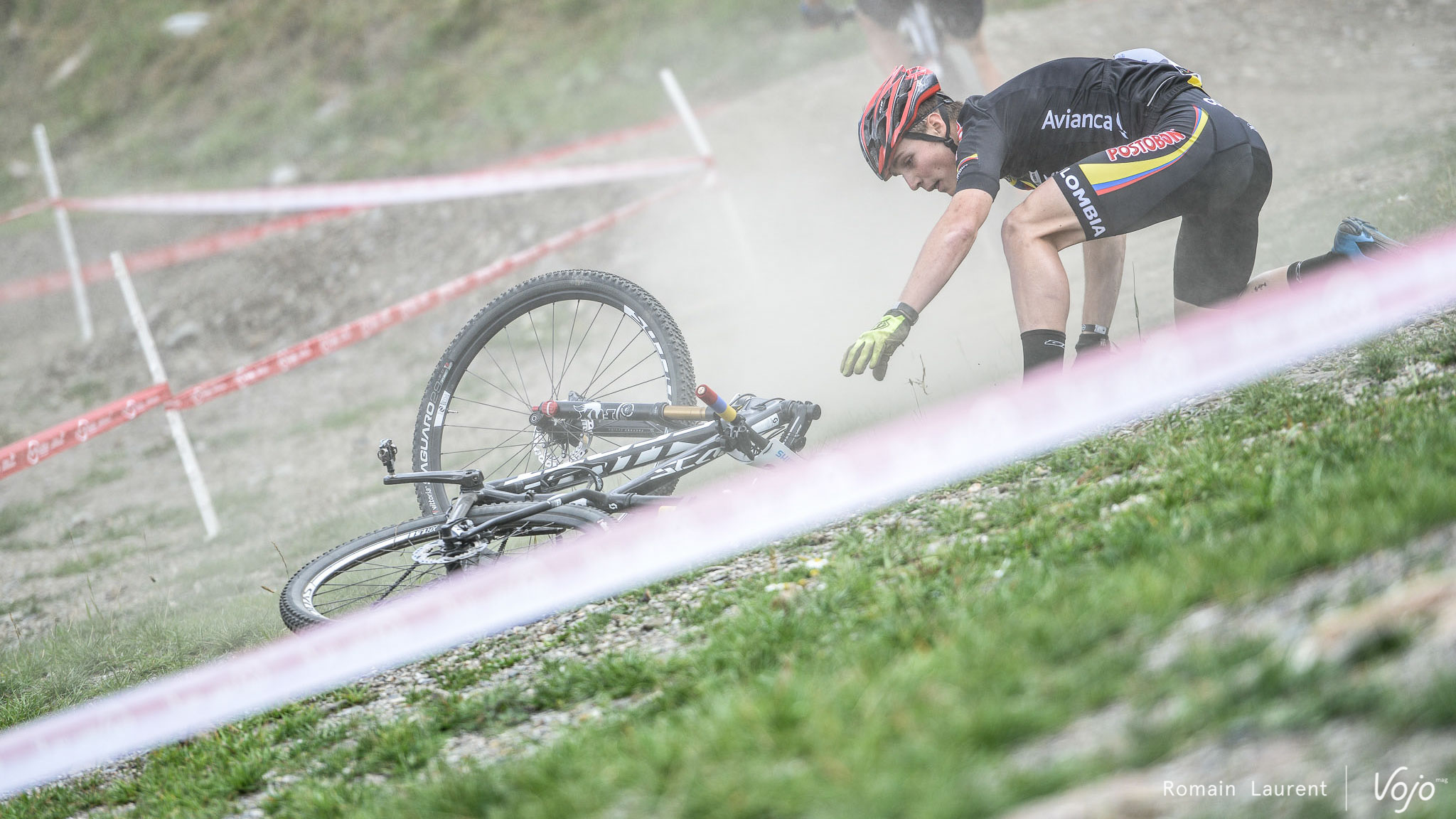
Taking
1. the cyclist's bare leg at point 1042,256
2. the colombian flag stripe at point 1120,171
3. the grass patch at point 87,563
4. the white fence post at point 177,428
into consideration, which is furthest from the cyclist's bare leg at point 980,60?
the grass patch at point 87,563

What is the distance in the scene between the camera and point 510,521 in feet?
12.1

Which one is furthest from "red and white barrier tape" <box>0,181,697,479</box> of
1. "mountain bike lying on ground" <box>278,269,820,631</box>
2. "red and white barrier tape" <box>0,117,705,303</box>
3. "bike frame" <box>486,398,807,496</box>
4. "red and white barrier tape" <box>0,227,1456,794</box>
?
"red and white barrier tape" <box>0,117,705,303</box>

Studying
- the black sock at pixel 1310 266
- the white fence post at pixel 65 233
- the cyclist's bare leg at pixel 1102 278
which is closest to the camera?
the black sock at pixel 1310 266

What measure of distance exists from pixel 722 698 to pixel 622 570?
1395 mm

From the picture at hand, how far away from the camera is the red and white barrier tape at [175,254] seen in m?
11.2

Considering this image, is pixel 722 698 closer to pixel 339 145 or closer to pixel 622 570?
pixel 622 570

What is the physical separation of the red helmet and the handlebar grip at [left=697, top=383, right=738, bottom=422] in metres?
1.21

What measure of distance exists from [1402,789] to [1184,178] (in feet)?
9.57

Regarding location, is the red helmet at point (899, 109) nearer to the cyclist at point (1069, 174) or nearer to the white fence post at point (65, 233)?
the cyclist at point (1069, 174)

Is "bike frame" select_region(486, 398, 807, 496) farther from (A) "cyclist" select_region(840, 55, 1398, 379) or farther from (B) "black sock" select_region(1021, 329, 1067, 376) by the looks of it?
(B) "black sock" select_region(1021, 329, 1067, 376)

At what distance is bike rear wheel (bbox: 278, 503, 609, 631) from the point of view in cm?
370

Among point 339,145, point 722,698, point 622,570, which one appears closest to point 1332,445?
point 722,698

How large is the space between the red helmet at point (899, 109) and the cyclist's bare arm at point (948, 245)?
451 millimetres

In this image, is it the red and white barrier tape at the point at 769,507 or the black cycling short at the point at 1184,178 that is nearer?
Result: the red and white barrier tape at the point at 769,507
